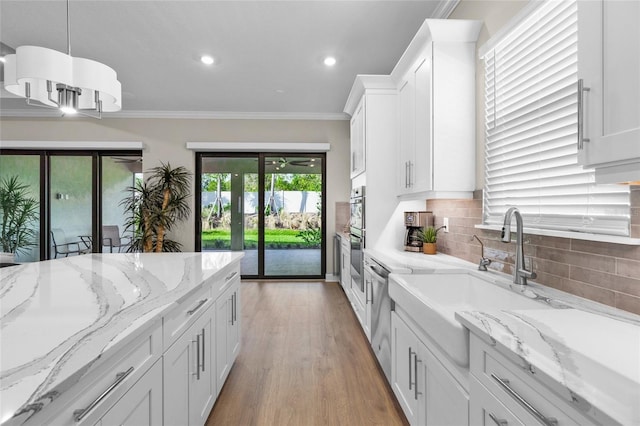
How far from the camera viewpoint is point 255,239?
5.54 meters

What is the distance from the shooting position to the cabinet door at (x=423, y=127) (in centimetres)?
230

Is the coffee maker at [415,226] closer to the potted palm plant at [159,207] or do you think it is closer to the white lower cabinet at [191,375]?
the white lower cabinet at [191,375]

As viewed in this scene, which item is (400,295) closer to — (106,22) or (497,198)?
(497,198)

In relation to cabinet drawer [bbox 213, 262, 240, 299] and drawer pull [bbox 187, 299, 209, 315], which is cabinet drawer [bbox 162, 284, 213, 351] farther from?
cabinet drawer [bbox 213, 262, 240, 299]

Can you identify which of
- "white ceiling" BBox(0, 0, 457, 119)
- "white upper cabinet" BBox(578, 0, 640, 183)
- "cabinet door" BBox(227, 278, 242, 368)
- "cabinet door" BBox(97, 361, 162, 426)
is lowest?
"cabinet door" BBox(227, 278, 242, 368)

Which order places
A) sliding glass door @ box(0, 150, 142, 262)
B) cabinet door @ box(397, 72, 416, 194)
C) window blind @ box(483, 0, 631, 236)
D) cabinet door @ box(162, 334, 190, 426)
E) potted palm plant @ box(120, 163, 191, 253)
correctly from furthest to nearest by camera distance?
1. sliding glass door @ box(0, 150, 142, 262)
2. potted palm plant @ box(120, 163, 191, 253)
3. cabinet door @ box(397, 72, 416, 194)
4. window blind @ box(483, 0, 631, 236)
5. cabinet door @ box(162, 334, 190, 426)

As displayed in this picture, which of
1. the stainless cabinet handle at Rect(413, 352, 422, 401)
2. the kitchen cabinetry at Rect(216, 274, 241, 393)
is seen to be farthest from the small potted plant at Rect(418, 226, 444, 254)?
the kitchen cabinetry at Rect(216, 274, 241, 393)

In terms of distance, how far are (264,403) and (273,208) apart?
12.2ft

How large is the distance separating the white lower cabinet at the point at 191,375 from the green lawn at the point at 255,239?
369 cm

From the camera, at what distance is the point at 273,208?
554 centimetres

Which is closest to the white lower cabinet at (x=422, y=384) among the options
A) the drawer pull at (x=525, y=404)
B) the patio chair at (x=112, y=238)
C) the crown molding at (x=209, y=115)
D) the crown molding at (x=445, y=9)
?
the drawer pull at (x=525, y=404)

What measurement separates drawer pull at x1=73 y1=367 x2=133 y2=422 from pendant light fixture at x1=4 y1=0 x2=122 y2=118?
Answer: 1.58 metres

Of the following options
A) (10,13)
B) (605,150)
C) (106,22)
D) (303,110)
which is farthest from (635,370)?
(303,110)

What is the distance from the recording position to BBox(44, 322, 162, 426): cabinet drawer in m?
0.73
